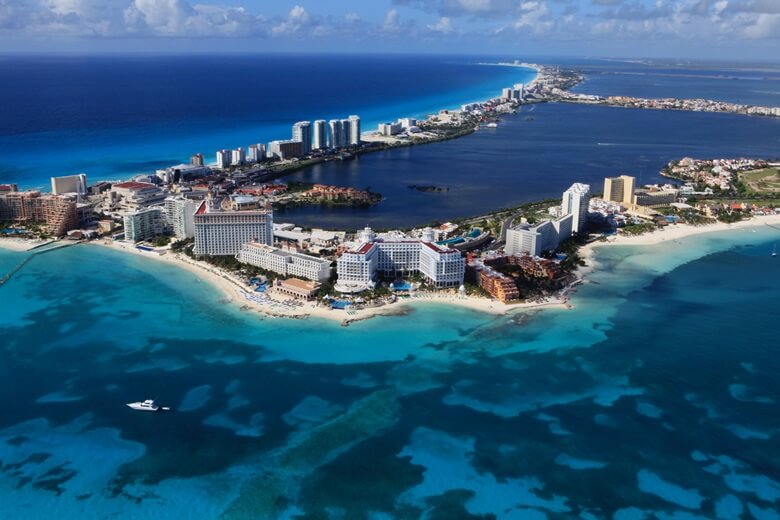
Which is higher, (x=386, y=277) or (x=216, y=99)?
(x=216, y=99)

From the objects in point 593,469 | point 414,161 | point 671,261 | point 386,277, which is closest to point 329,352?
point 386,277

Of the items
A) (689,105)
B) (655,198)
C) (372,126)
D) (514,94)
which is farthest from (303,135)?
(689,105)

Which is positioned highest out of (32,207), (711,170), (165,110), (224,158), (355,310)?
(165,110)

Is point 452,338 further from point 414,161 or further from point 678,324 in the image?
point 414,161

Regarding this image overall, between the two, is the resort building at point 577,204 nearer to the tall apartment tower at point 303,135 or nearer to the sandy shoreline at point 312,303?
the sandy shoreline at point 312,303

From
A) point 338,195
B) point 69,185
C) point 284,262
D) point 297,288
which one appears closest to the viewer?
point 297,288

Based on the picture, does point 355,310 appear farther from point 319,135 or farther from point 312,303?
point 319,135

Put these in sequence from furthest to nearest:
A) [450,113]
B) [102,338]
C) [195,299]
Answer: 1. [450,113]
2. [195,299]
3. [102,338]
